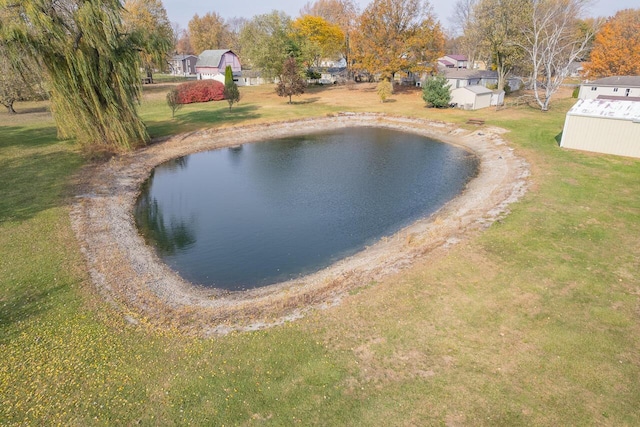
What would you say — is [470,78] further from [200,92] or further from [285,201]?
[285,201]

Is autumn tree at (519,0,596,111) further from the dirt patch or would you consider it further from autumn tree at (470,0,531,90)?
the dirt patch

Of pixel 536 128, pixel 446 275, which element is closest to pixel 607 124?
pixel 536 128

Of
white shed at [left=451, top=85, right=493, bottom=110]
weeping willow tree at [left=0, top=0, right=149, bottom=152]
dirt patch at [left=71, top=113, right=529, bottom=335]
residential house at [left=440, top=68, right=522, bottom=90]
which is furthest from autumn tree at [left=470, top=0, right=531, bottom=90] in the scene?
weeping willow tree at [left=0, top=0, right=149, bottom=152]

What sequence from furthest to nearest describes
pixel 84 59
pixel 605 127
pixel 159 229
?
pixel 605 127 → pixel 84 59 → pixel 159 229

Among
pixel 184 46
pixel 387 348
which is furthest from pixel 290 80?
pixel 184 46

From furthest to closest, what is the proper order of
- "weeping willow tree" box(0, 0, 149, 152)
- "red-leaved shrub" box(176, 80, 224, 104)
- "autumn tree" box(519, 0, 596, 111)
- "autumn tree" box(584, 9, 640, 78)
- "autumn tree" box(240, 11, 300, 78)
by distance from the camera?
"autumn tree" box(240, 11, 300, 78) → "red-leaved shrub" box(176, 80, 224, 104) → "autumn tree" box(584, 9, 640, 78) → "autumn tree" box(519, 0, 596, 111) → "weeping willow tree" box(0, 0, 149, 152)
